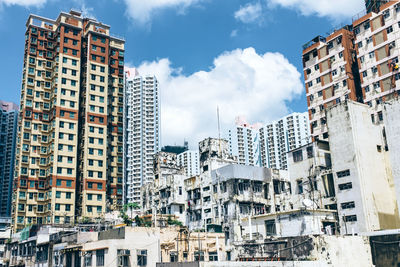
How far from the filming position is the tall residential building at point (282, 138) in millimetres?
157500

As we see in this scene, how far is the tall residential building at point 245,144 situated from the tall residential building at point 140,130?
101 feet

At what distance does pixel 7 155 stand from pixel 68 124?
56847mm

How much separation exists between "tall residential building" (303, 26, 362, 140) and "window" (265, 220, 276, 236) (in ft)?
101

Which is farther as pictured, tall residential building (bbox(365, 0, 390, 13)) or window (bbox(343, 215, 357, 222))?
tall residential building (bbox(365, 0, 390, 13))

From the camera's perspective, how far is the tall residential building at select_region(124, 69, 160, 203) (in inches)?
6358

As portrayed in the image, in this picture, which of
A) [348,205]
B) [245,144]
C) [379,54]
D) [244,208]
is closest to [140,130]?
[245,144]

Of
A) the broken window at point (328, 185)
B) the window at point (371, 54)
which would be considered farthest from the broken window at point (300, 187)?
the window at point (371, 54)

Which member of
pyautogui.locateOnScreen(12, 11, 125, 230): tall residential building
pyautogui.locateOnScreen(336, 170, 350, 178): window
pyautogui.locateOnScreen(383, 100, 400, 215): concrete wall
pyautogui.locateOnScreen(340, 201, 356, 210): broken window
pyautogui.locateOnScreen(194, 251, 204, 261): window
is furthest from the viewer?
pyautogui.locateOnScreen(12, 11, 125, 230): tall residential building

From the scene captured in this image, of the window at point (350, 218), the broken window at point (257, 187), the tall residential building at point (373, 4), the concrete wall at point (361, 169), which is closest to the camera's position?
the concrete wall at point (361, 169)

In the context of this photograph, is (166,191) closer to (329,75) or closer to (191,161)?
(329,75)

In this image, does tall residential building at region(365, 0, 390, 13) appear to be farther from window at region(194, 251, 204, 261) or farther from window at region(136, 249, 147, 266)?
window at region(136, 249, 147, 266)

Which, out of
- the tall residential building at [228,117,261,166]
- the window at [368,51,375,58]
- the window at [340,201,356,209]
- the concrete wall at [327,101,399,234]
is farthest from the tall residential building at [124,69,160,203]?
the window at [340,201,356,209]

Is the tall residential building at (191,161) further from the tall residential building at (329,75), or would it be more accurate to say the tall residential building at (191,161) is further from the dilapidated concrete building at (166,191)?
the tall residential building at (329,75)

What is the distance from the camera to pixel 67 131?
91812 mm
